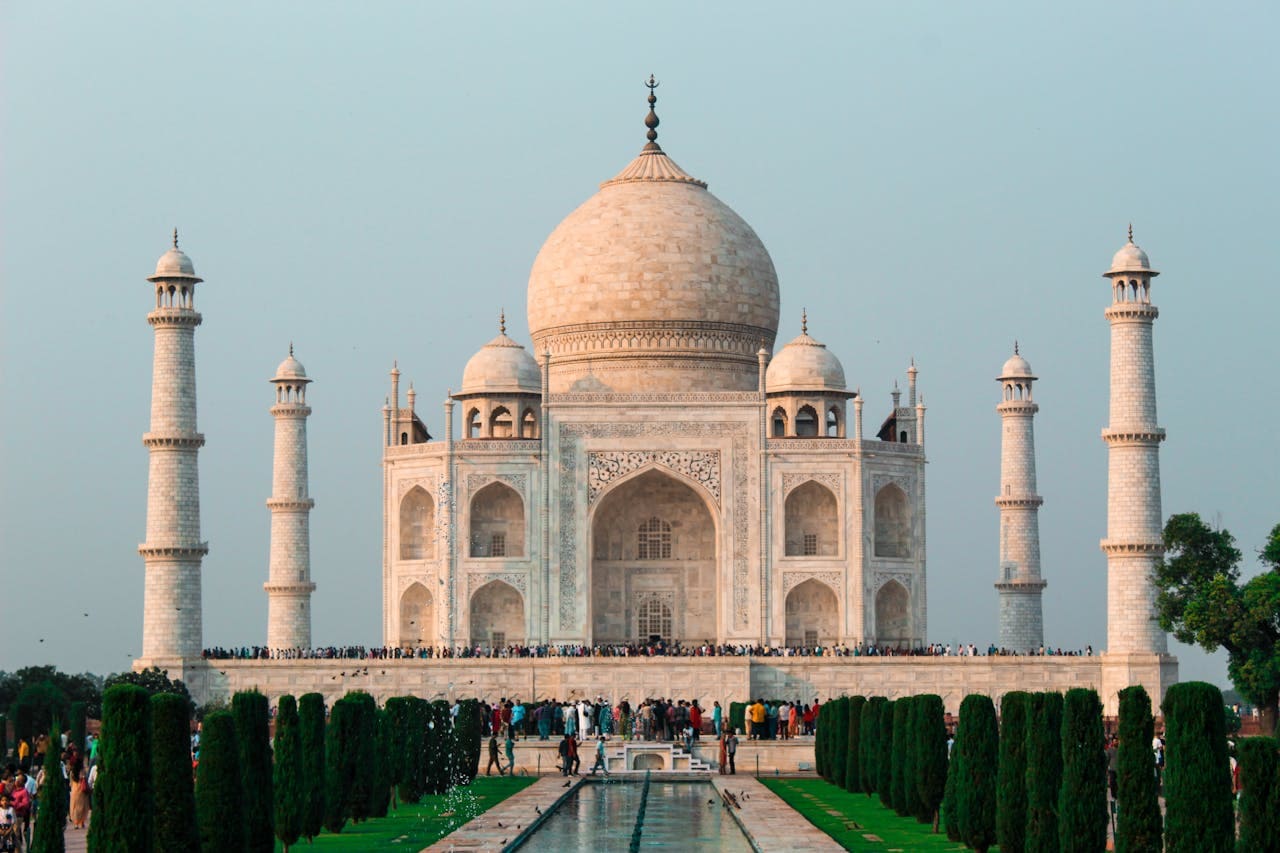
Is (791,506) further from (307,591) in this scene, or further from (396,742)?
(396,742)

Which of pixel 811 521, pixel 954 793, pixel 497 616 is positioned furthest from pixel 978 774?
pixel 497 616

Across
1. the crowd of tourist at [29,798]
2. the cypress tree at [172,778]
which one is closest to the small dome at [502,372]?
the crowd of tourist at [29,798]

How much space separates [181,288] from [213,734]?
19.3 m

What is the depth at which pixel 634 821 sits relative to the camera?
19.1 m

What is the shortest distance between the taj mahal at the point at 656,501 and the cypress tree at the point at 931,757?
39.5 ft

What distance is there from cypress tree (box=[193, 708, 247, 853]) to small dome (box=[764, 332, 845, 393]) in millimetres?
22393

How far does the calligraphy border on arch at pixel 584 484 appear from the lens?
34.3 m

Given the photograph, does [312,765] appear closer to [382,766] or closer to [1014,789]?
[382,766]

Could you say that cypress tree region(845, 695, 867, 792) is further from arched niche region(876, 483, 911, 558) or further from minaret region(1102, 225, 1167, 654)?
arched niche region(876, 483, 911, 558)

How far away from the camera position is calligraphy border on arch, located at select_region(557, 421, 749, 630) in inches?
1351

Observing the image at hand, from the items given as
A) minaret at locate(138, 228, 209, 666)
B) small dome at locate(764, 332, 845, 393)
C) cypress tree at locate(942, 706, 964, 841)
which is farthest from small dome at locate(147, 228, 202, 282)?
cypress tree at locate(942, 706, 964, 841)

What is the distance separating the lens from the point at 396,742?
70.3 ft

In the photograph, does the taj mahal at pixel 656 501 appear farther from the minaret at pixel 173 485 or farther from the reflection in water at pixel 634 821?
the reflection in water at pixel 634 821

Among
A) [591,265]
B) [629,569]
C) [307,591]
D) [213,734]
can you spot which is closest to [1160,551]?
[629,569]
